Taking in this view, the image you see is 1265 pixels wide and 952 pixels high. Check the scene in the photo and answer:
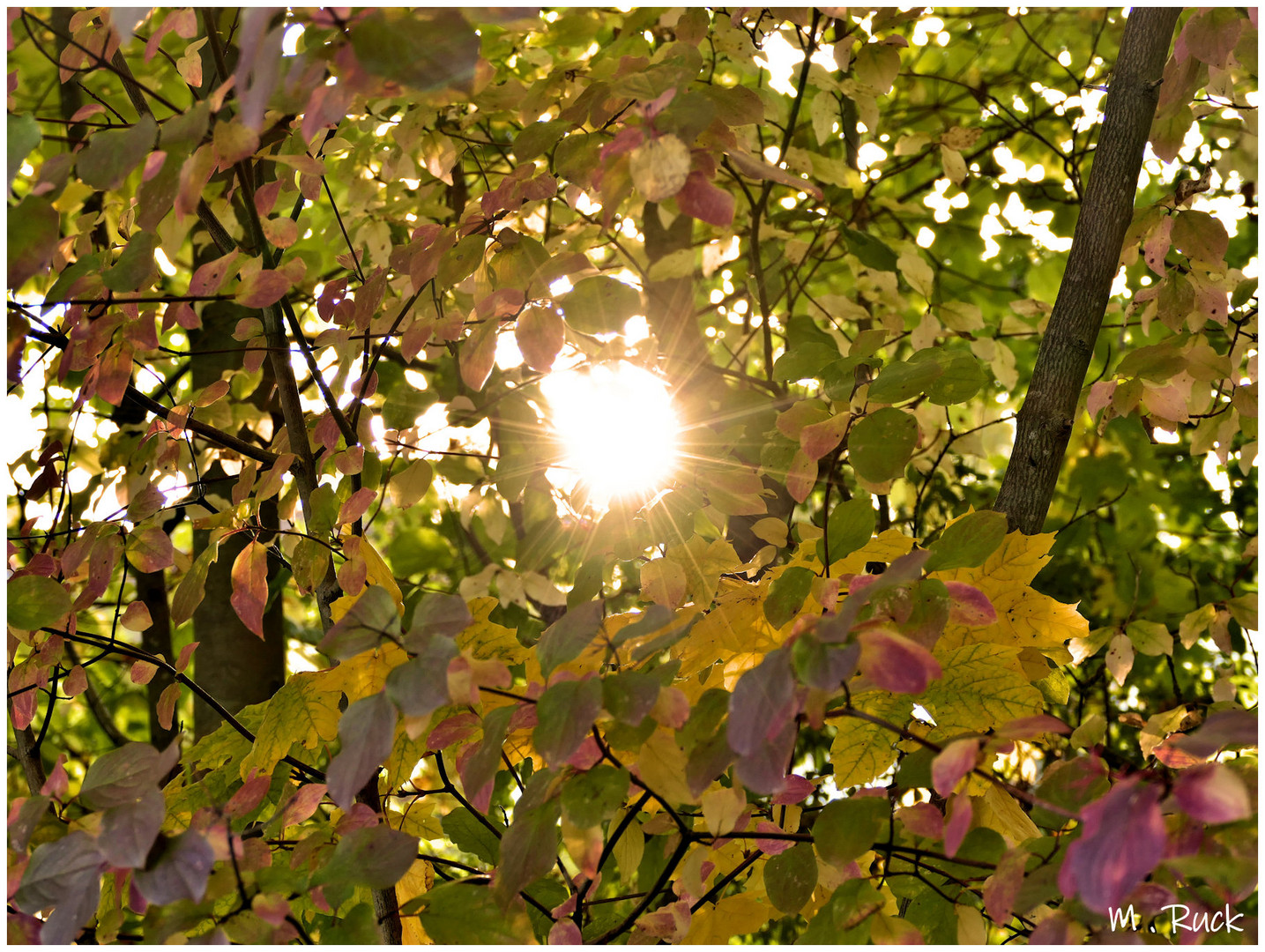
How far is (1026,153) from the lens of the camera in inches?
106

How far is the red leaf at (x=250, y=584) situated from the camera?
3.53ft

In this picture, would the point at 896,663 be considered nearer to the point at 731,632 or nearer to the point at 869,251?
the point at 731,632

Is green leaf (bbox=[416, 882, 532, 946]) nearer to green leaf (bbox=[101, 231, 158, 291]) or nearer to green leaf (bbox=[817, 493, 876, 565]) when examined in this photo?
green leaf (bbox=[817, 493, 876, 565])

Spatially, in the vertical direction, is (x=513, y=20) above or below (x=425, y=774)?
above

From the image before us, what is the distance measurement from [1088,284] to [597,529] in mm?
813

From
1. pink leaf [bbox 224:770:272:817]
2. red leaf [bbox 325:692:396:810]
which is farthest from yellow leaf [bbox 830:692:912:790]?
pink leaf [bbox 224:770:272:817]

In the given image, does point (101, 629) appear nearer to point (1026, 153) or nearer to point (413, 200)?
point (413, 200)

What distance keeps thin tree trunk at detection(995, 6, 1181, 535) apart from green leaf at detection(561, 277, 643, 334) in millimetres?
671

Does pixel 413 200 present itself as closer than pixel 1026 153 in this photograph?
Yes

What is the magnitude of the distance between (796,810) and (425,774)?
1131 millimetres

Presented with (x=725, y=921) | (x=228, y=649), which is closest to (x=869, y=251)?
(x=725, y=921)

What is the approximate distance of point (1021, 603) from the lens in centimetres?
105

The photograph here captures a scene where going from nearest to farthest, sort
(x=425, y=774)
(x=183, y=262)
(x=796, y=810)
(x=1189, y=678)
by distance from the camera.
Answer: (x=796, y=810) → (x=425, y=774) → (x=1189, y=678) → (x=183, y=262)

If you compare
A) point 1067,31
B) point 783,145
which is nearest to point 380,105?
point 783,145
